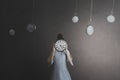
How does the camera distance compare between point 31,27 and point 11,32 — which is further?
point 11,32

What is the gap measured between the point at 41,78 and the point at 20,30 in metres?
0.71

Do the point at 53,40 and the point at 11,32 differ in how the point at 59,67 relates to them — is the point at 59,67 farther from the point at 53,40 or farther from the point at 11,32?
the point at 11,32

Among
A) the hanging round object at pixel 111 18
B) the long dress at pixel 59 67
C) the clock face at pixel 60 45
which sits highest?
the hanging round object at pixel 111 18

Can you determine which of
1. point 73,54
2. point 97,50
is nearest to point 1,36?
point 73,54

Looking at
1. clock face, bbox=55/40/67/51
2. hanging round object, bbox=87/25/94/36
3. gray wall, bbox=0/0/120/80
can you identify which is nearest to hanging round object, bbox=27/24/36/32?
gray wall, bbox=0/0/120/80

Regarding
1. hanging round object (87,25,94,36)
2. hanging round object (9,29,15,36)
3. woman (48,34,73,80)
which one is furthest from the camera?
hanging round object (9,29,15,36)

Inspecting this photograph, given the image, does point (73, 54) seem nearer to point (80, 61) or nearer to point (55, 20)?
point (80, 61)

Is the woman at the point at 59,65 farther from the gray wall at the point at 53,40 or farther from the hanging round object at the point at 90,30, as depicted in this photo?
the gray wall at the point at 53,40

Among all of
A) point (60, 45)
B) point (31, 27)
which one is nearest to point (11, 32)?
point (31, 27)

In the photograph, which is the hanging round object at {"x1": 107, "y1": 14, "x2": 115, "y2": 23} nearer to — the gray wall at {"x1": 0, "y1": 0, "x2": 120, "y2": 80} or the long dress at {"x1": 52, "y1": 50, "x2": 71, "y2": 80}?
the gray wall at {"x1": 0, "y1": 0, "x2": 120, "y2": 80}

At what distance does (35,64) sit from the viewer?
182 inches

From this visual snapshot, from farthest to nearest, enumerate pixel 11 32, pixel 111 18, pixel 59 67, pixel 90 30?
1. pixel 11 32
2. pixel 111 18
3. pixel 90 30
4. pixel 59 67

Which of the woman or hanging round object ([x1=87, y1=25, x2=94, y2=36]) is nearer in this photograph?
the woman

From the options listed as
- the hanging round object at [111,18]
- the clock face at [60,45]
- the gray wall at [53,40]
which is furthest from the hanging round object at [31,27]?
the hanging round object at [111,18]
